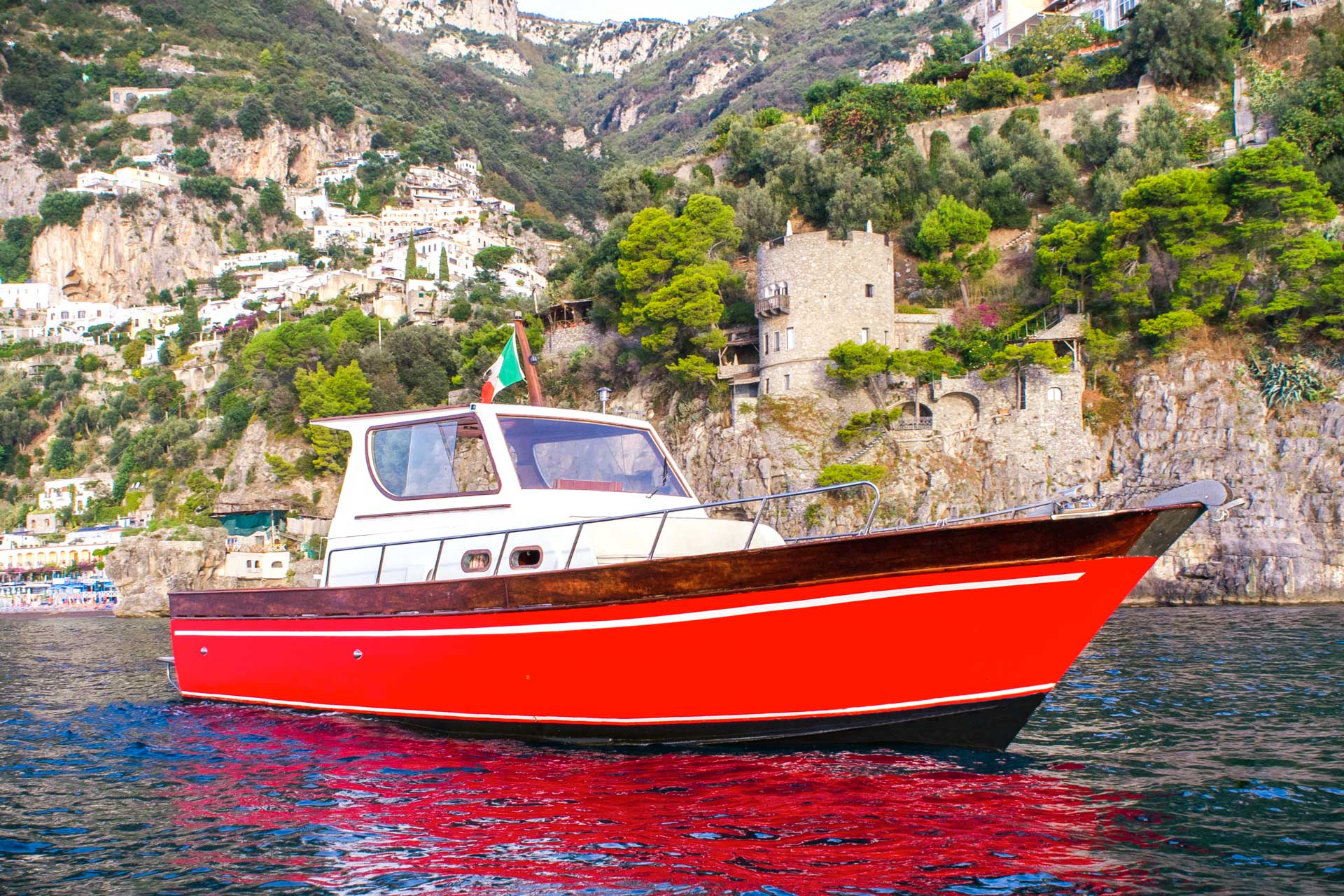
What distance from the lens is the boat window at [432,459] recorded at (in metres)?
10.2

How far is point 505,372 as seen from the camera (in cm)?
1173

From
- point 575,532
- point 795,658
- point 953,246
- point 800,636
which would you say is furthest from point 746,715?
point 953,246

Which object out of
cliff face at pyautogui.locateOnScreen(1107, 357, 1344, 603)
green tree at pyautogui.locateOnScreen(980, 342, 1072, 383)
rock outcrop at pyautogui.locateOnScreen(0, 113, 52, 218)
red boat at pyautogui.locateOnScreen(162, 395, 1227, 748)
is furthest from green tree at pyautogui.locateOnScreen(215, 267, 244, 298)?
red boat at pyautogui.locateOnScreen(162, 395, 1227, 748)

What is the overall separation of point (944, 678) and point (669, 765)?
7.34ft

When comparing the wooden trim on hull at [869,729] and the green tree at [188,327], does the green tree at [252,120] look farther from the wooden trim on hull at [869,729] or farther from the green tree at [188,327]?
the wooden trim on hull at [869,729]

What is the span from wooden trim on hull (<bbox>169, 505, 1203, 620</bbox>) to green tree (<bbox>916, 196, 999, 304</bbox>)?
37.0m

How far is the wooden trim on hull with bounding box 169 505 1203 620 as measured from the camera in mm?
7242

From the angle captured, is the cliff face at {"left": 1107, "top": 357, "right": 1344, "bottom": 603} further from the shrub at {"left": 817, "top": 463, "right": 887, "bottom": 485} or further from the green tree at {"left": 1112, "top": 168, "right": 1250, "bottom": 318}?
the shrub at {"left": 817, "top": 463, "right": 887, "bottom": 485}

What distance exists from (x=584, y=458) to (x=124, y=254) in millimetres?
115089

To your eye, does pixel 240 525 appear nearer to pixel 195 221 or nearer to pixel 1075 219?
pixel 1075 219

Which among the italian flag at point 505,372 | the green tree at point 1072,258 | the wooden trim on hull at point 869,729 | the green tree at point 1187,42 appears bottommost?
the wooden trim on hull at point 869,729

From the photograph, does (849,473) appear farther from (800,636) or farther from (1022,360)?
(800,636)

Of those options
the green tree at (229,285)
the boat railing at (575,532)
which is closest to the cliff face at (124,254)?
the green tree at (229,285)

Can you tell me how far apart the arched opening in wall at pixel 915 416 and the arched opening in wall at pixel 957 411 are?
0.47 metres
